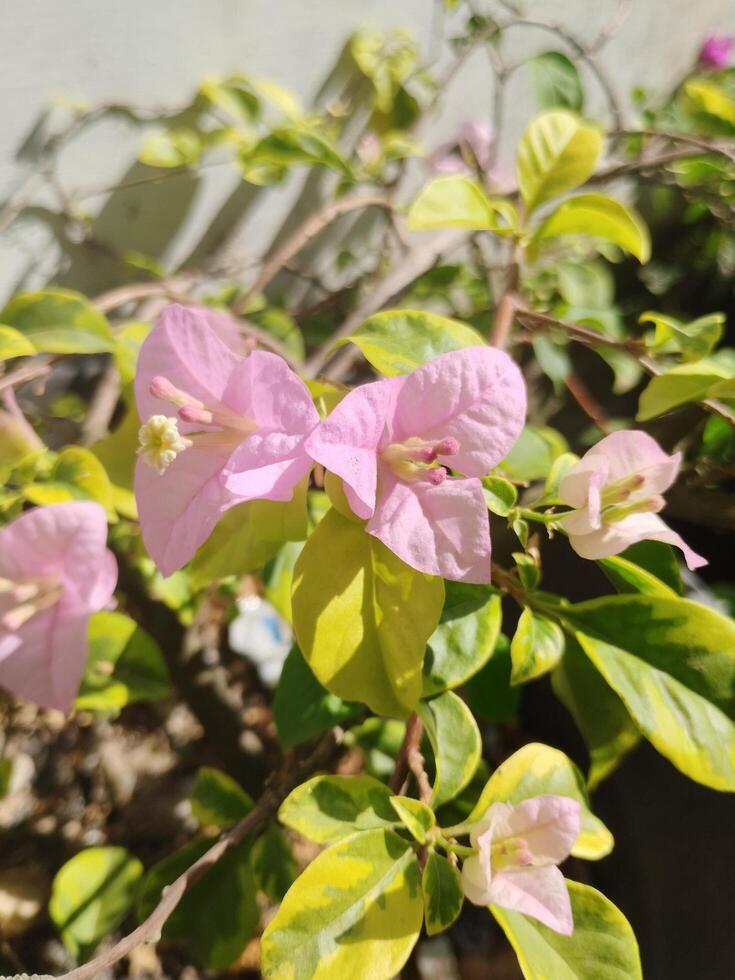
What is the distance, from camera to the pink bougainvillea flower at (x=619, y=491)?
0.36 m

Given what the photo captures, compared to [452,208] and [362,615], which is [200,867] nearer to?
[362,615]

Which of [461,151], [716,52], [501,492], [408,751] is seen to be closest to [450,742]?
[408,751]

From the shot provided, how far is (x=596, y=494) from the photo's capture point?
354 millimetres

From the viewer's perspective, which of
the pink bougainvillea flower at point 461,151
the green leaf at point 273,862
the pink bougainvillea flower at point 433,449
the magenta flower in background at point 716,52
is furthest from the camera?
the magenta flower in background at point 716,52

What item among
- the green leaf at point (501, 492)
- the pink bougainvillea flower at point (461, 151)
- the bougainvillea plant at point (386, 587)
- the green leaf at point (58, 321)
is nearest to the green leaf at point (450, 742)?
the bougainvillea plant at point (386, 587)

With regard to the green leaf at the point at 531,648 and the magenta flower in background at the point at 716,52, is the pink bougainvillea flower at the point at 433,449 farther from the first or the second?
the magenta flower in background at the point at 716,52

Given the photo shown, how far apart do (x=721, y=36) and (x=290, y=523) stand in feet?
5.18

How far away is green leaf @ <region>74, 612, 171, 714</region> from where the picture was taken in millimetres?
552

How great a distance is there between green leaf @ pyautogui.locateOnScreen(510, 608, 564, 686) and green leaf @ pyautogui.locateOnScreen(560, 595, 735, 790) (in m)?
0.03

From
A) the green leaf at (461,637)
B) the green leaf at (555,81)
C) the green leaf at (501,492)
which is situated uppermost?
the green leaf at (555,81)

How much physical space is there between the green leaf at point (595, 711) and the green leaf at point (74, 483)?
0.33 m

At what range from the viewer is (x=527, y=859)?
13.5 inches

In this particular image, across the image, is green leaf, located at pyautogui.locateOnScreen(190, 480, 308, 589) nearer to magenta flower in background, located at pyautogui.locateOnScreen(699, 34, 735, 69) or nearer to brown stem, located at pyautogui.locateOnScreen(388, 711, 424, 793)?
brown stem, located at pyautogui.locateOnScreen(388, 711, 424, 793)

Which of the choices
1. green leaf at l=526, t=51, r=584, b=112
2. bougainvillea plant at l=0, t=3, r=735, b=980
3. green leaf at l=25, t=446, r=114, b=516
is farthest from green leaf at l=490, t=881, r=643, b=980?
green leaf at l=526, t=51, r=584, b=112
